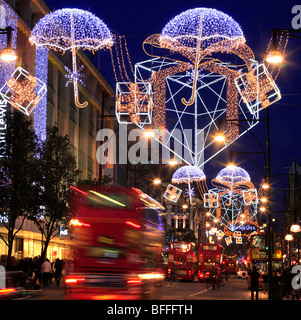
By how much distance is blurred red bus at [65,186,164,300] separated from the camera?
21.8 m

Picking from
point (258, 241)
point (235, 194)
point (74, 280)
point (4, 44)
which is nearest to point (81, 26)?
point (74, 280)

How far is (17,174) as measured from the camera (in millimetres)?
35594

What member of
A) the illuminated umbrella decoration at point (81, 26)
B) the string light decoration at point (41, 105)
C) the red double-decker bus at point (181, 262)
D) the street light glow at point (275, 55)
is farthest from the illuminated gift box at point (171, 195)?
the street light glow at point (275, 55)

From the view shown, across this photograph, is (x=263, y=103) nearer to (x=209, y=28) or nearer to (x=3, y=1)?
(x=209, y=28)

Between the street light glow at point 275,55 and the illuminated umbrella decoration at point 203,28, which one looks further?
the illuminated umbrella decoration at point 203,28

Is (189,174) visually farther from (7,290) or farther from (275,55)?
(7,290)

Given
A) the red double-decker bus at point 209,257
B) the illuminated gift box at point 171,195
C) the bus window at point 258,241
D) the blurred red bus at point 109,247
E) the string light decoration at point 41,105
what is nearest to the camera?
the blurred red bus at point 109,247

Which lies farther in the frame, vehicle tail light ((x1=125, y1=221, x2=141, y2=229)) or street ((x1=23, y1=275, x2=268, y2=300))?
street ((x1=23, y1=275, x2=268, y2=300))

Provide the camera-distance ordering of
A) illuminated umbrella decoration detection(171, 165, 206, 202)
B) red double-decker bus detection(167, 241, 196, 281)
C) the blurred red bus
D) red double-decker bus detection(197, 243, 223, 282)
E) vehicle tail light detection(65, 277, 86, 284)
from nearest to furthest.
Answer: the blurred red bus, vehicle tail light detection(65, 277, 86, 284), illuminated umbrella decoration detection(171, 165, 206, 202), red double-decker bus detection(167, 241, 196, 281), red double-decker bus detection(197, 243, 223, 282)

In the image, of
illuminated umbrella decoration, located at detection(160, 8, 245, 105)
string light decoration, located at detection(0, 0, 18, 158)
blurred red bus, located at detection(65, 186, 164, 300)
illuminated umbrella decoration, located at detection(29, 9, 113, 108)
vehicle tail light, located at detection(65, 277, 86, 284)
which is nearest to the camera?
blurred red bus, located at detection(65, 186, 164, 300)

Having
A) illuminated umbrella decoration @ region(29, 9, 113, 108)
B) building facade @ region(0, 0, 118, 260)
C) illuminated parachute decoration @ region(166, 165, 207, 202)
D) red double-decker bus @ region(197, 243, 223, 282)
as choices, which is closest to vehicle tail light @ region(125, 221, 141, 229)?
illuminated umbrella decoration @ region(29, 9, 113, 108)

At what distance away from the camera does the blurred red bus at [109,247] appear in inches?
858

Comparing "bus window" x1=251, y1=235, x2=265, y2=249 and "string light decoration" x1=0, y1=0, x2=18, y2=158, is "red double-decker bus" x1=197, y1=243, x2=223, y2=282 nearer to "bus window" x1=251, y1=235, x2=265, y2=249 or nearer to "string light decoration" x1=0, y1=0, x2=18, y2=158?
"bus window" x1=251, y1=235, x2=265, y2=249

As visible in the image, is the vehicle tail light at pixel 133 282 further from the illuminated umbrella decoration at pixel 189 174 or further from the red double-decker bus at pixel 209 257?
the red double-decker bus at pixel 209 257
